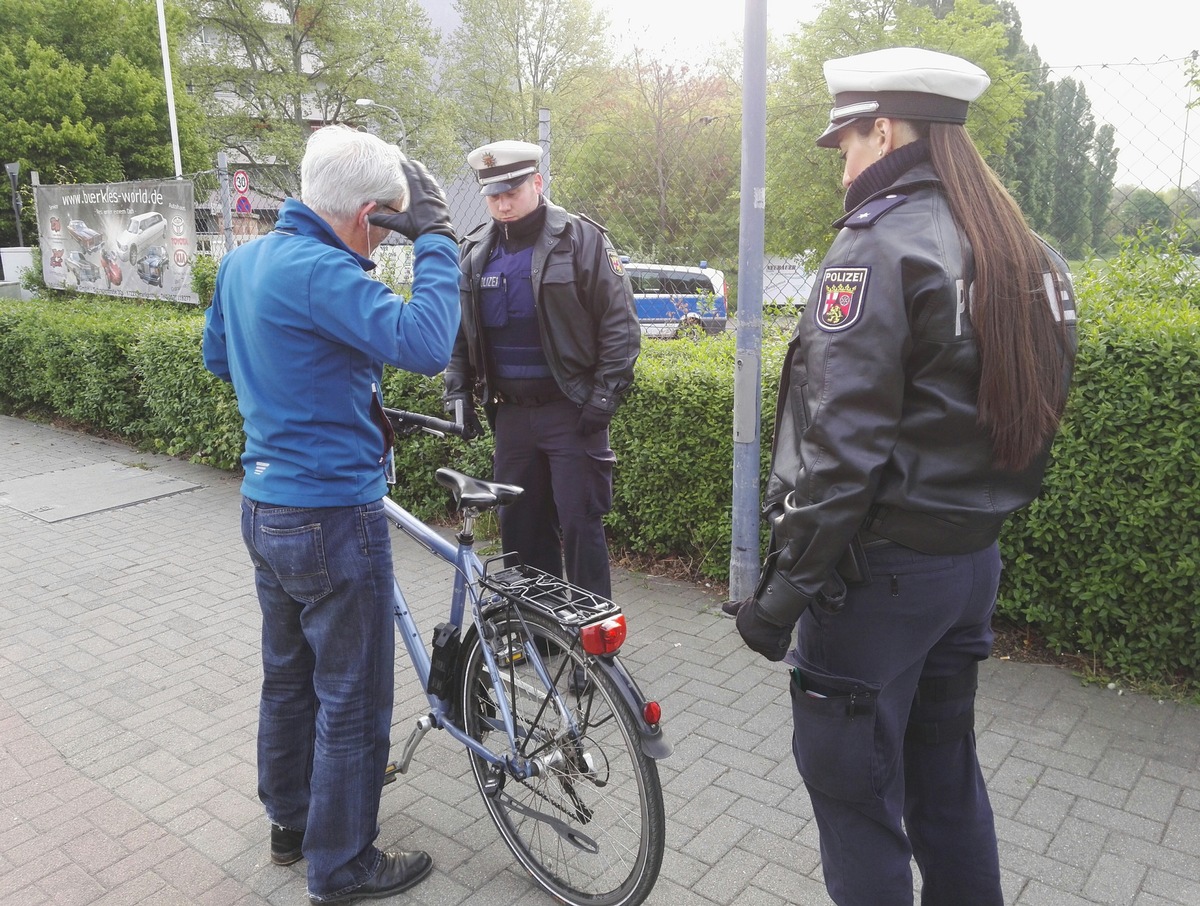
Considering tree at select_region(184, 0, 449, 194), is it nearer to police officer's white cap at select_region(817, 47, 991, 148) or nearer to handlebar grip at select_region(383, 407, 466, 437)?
handlebar grip at select_region(383, 407, 466, 437)

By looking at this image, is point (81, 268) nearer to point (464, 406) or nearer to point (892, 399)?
point (464, 406)

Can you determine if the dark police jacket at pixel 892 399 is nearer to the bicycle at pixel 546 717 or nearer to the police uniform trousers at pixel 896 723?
the police uniform trousers at pixel 896 723

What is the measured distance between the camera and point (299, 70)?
34.8 m

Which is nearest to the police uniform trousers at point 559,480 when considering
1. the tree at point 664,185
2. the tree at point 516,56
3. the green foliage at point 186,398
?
the tree at point 664,185

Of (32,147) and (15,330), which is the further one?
(32,147)

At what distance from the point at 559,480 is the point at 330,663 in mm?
1523

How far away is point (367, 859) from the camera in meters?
2.75

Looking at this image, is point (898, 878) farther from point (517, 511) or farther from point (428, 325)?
point (517, 511)

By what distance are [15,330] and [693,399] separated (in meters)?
8.69

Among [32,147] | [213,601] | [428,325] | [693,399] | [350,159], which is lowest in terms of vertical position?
[213,601]

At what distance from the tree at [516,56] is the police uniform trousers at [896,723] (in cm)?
3671

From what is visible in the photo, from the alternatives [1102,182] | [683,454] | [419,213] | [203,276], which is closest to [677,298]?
[683,454]

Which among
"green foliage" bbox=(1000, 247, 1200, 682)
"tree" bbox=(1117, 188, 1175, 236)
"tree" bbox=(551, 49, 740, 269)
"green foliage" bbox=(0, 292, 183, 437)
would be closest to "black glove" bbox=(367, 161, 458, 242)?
"green foliage" bbox=(1000, 247, 1200, 682)

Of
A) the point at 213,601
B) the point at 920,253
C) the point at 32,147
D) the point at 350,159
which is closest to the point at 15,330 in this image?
the point at 213,601
